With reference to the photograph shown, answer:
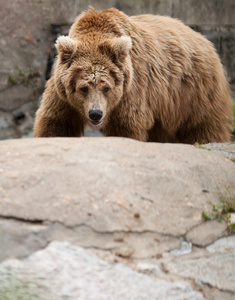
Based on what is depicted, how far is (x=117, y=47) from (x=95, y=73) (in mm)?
363

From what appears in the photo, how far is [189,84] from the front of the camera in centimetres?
656

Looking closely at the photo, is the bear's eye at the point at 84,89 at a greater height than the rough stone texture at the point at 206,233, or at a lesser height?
greater

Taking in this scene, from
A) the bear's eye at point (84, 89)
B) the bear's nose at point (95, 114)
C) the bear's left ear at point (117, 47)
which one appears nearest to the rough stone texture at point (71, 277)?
the bear's nose at point (95, 114)

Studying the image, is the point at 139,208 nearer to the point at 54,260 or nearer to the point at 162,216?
the point at 162,216

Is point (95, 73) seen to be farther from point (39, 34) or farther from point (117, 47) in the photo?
point (39, 34)

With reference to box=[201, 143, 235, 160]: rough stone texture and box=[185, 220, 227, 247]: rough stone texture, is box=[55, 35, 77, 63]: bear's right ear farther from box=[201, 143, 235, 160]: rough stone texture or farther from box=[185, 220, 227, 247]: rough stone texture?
box=[185, 220, 227, 247]: rough stone texture

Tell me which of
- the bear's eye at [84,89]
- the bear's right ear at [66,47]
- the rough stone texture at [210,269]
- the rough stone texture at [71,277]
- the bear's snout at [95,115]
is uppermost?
the bear's right ear at [66,47]

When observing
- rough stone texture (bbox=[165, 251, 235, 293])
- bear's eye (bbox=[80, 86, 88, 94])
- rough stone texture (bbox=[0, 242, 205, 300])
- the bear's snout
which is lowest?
rough stone texture (bbox=[165, 251, 235, 293])

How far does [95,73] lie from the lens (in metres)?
5.36

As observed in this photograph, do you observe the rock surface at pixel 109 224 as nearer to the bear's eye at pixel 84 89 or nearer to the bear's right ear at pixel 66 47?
the bear's eye at pixel 84 89

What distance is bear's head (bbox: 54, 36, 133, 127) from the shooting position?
5.34 meters

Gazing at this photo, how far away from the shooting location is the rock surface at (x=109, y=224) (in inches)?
110

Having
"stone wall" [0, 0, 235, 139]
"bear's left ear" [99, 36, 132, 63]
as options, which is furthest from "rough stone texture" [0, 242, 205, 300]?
"stone wall" [0, 0, 235, 139]

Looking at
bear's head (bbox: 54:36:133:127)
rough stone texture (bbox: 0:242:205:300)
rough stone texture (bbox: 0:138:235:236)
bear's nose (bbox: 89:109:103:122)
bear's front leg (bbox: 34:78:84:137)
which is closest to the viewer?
rough stone texture (bbox: 0:242:205:300)
